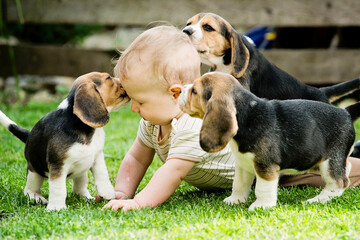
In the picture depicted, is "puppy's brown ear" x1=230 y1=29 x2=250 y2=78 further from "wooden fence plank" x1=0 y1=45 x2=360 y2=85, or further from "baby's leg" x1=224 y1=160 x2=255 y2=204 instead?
"wooden fence plank" x1=0 y1=45 x2=360 y2=85

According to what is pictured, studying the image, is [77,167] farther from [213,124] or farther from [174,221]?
[213,124]

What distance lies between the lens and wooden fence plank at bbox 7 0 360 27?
8.04 metres

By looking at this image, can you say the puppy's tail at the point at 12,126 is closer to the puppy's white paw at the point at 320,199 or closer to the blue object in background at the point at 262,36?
the puppy's white paw at the point at 320,199

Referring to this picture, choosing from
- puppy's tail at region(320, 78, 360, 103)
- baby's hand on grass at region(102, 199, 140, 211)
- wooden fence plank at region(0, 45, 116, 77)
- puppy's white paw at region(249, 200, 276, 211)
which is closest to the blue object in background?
wooden fence plank at region(0, 45, 116, 77)

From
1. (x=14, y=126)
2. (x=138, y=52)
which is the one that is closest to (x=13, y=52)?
(x=14, y=126)

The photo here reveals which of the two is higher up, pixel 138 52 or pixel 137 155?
pixel 138 52

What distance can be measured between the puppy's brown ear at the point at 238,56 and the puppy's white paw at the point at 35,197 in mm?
1838

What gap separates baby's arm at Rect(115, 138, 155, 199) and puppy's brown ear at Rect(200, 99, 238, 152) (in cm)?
109

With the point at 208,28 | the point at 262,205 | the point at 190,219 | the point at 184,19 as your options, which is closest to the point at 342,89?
the point at 208,28

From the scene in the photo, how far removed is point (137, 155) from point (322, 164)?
1404 mm

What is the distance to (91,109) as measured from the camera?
3.08 meters

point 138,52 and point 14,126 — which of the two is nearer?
point 138,52

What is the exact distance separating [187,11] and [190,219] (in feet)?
19.8

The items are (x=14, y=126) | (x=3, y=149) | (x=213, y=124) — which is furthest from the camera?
(x=3, y=149)
